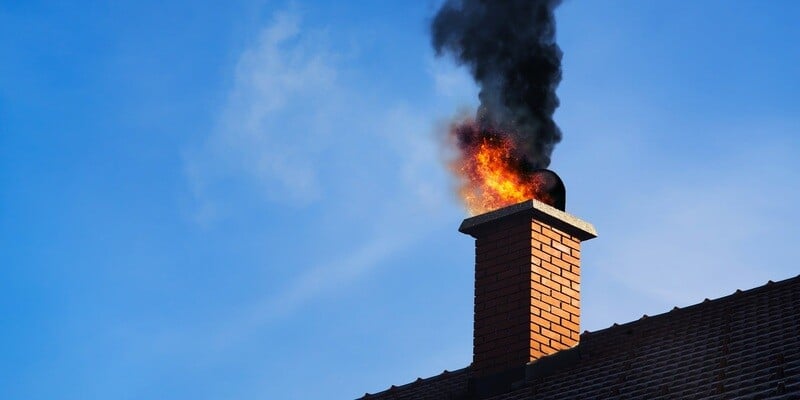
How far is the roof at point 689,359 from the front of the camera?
8523 millimetres

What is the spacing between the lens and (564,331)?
11148 mm

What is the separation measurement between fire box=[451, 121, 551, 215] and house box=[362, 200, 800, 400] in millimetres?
658

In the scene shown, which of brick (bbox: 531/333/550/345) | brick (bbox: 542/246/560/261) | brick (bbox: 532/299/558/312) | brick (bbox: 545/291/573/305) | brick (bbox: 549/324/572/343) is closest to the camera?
brick (bbox: 531/333/550/345)

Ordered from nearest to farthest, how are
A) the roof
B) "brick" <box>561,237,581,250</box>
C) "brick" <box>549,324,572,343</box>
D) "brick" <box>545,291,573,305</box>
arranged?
the roof
"brick" <box>549,324,572,343</box>
"brick" <box>545,291,573,305</box>
"brick" <box>561,237,581,250</box>

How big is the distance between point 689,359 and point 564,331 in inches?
67.2

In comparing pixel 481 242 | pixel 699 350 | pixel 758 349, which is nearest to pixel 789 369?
pixel 758 349

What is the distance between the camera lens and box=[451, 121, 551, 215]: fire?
1220 cm

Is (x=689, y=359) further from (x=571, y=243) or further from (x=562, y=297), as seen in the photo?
(x=571, y=243)

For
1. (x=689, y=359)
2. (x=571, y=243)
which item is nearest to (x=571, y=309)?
(x=571, y=243)

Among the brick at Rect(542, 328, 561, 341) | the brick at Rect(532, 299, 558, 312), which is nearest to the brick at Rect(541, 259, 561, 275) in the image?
the brick at Rect(532, 299, 558, 312)

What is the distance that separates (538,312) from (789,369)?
3027 millimetres

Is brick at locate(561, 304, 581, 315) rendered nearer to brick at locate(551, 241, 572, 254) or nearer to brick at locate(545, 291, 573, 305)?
brick at locate(545, 291, 573, 305)

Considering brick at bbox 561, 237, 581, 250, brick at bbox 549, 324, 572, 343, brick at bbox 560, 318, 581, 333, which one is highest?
brick at bbox 561, 237, 581, 250

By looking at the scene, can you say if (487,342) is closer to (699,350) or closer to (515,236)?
(515,236)
